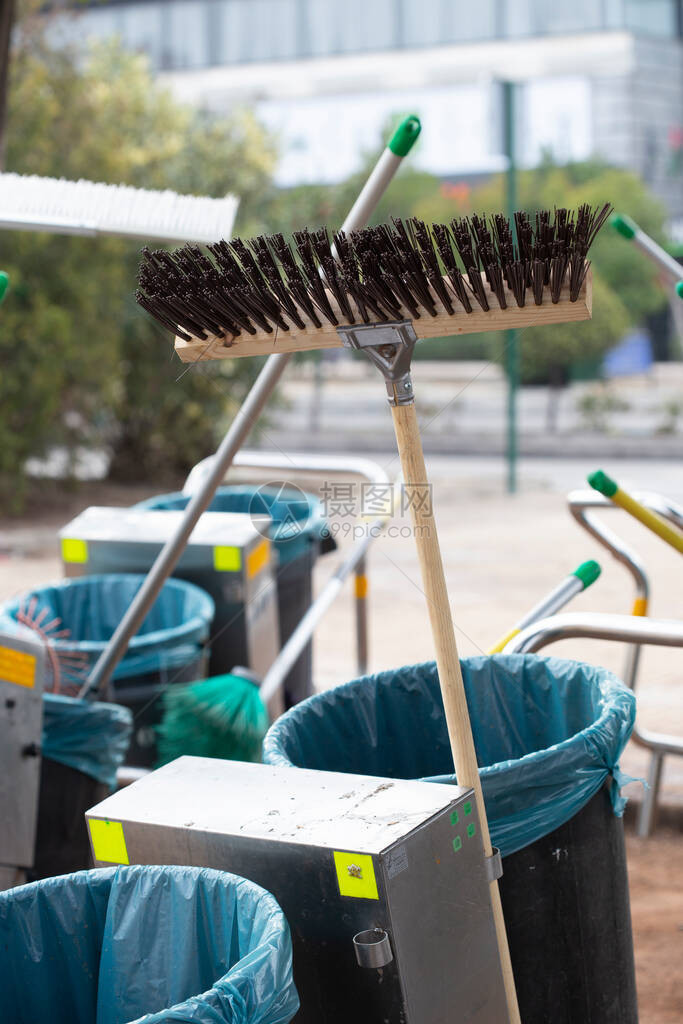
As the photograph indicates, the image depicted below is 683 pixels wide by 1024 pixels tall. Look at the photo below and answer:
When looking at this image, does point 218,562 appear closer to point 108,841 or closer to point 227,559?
point 227,559

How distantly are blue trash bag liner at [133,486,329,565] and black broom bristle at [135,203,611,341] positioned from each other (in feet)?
4.78

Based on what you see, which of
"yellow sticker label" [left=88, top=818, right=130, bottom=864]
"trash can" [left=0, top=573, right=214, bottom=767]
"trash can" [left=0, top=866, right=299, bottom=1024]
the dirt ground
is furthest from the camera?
"trash can" [left=0, top=573, right=214, bottom=767]

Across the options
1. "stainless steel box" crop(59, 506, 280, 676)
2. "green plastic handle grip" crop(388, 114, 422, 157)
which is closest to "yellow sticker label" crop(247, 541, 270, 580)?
"stainless steel box" crop(59, 506, 280, 676)

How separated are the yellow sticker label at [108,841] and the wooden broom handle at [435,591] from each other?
1.60ft

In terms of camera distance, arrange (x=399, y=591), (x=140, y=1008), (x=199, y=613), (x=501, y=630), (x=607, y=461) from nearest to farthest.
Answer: (x=140, y=1008) < (x=199, y=613) < (x=501, y=630) < (x=399, y=591) < (x=607, y=461)

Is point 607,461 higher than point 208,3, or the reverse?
point 208,3

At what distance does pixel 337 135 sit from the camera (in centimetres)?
1773

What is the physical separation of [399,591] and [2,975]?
4607 mm

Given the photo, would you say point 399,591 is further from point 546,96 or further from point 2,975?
point 546,96

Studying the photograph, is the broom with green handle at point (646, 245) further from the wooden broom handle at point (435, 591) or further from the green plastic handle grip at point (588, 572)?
the wooden broom handle at point (435, 591)

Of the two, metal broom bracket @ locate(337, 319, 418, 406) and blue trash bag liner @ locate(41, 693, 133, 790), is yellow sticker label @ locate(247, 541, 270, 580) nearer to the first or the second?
blue trash bag liner @ locate(41, 693, 133, 790)

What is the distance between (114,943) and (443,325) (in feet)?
3.05

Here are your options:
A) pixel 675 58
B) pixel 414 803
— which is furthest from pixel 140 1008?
pixel 675 58

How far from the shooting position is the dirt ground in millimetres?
2873
